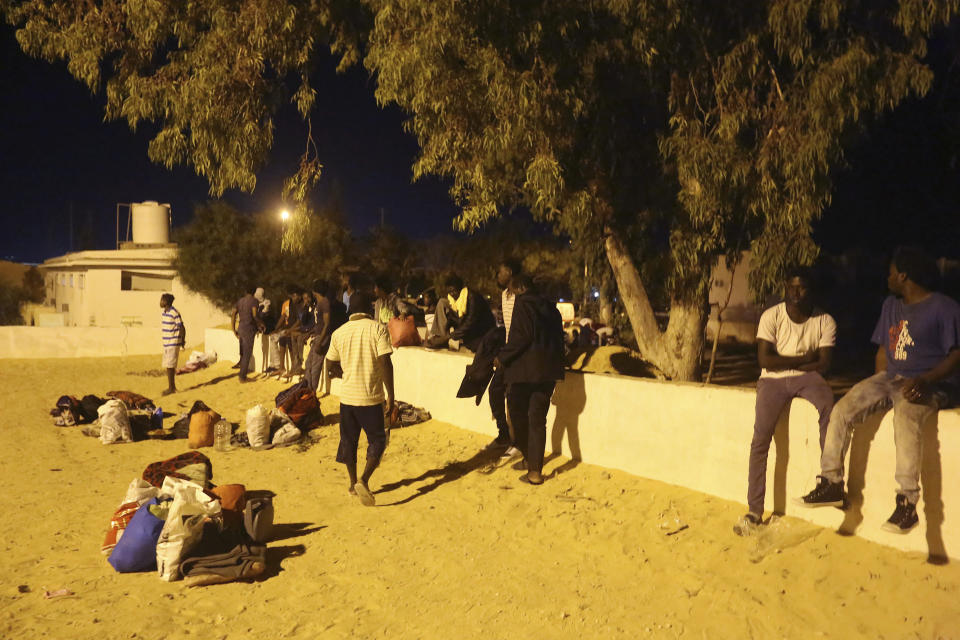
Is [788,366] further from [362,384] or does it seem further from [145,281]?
[145,281]

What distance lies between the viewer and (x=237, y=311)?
631 inches

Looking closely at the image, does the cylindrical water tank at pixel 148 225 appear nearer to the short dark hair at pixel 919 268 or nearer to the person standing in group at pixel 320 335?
the person standing in group at pixel 320 335

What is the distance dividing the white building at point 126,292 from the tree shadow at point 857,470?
100.0ft

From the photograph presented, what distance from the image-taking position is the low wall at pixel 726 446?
4973 mm

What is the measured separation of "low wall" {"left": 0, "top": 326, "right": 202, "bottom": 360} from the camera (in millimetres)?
23000

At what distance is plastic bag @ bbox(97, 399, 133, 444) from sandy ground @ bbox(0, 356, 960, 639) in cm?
199

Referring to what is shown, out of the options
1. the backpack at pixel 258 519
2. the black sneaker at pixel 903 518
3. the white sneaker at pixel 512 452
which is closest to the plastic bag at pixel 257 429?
the white sneaker at pixel 512 452

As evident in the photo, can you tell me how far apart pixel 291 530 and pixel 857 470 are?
478cm

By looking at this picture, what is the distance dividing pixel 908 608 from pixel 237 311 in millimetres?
14077

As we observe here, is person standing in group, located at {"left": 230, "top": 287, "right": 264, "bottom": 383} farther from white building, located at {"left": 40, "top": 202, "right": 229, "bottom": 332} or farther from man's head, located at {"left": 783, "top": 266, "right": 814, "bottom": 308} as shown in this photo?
white building, located at {"left": 40, "top": 202, "right": 229, "bottom": 332}

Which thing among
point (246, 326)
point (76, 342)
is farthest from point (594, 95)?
point (76, 342)

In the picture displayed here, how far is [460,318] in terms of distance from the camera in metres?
10.6

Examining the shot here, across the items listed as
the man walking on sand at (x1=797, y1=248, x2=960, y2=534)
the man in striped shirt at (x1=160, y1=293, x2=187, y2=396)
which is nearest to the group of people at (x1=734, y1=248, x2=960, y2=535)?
the man walking on sand at (x1=797, y1=248, x2=960, y2=534)

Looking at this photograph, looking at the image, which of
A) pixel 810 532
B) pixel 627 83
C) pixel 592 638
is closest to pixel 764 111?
pixel 627 83
